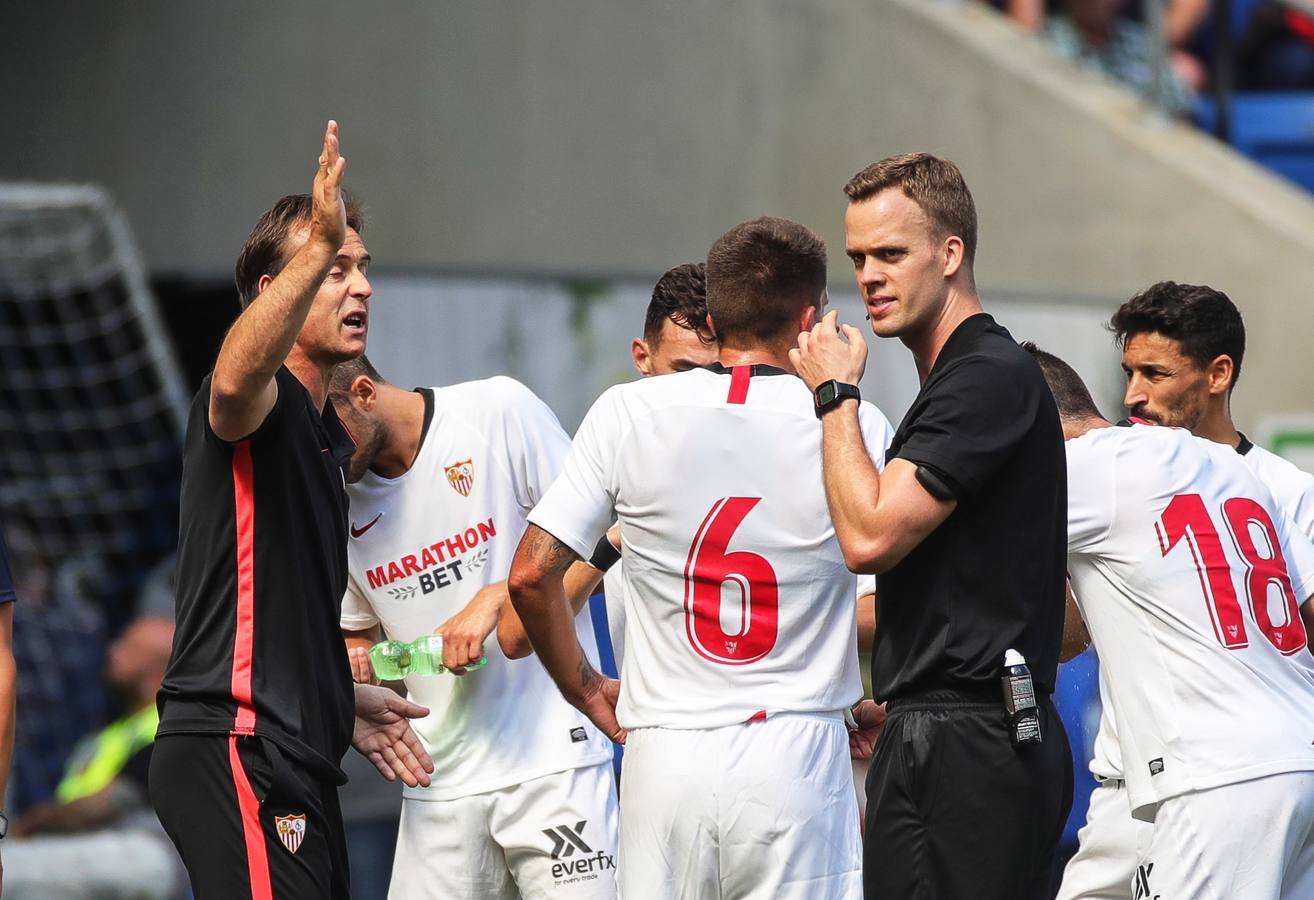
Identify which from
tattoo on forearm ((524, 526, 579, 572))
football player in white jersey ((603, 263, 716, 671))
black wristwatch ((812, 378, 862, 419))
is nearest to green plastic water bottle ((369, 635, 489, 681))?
football player in white jersey ((603, 263, 716, 671))

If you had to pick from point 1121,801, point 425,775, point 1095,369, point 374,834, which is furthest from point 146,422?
point 1121,801

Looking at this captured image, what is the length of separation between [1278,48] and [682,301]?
809 centimetres

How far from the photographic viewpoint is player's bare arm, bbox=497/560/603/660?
4.34 metres

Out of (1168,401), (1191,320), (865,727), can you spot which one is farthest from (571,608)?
(1191,320)

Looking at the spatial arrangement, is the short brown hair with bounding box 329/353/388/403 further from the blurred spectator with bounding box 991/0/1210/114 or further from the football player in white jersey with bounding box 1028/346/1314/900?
the blurred spectator with bounding box 991/0/1210/114

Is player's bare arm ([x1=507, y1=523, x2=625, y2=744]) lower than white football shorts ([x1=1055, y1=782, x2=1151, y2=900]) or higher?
higher

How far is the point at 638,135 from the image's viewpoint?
1027cm

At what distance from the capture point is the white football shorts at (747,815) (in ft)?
12.3

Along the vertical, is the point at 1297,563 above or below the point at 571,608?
above

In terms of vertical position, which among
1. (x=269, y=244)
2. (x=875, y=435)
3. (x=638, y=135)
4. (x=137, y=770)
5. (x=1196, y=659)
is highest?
(x=638, y=135)

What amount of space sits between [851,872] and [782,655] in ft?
1.62

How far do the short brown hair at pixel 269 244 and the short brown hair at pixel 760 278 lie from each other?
0.93 m

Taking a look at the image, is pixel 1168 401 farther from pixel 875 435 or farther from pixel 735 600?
pixel 735 600

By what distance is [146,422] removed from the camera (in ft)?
31.7
